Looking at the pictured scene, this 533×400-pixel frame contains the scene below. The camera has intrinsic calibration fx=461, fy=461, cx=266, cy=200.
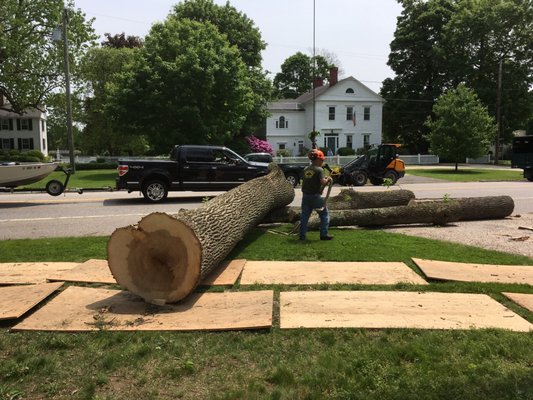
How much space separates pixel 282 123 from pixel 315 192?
149ft

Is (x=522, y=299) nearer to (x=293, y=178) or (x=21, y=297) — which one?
(x=21, y=297)

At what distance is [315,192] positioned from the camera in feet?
25.9

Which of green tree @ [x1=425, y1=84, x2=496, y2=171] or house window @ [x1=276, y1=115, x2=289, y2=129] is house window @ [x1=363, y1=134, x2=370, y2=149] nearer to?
house window @ [x1=276, y1=115, x2=289, y2=129]

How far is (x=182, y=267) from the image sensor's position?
4781 mm

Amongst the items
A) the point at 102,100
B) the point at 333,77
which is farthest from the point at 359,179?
the point at 333,77

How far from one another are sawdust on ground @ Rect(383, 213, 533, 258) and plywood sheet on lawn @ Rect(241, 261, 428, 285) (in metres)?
2.72

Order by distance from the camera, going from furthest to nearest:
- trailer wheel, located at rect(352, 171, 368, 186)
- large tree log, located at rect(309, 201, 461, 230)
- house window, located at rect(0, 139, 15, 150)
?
house window, located at rect(0, 139, 15, 150) → trailer wheel, located at rect(352, 171, 368, 186) → large tree log, located at rect(309, 201, 461, 230)

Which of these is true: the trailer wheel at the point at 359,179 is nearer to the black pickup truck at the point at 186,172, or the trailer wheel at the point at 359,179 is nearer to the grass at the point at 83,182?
the black pickup truck at the point at 186,172

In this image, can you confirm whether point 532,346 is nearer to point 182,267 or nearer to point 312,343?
point 312,343

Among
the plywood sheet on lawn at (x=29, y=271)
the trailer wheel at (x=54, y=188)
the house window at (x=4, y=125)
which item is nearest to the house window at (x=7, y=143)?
the house window at (x=4, y=125)

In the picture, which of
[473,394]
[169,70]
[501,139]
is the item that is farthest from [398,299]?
[501,139]

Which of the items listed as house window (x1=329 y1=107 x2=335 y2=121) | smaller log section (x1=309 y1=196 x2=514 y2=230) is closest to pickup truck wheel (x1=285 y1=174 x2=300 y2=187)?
smaller log section (x1=309 y1=196 x2=514 y2=230)

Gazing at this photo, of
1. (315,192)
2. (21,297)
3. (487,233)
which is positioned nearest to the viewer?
(21,297)

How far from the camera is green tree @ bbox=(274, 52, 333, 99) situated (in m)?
79.7
